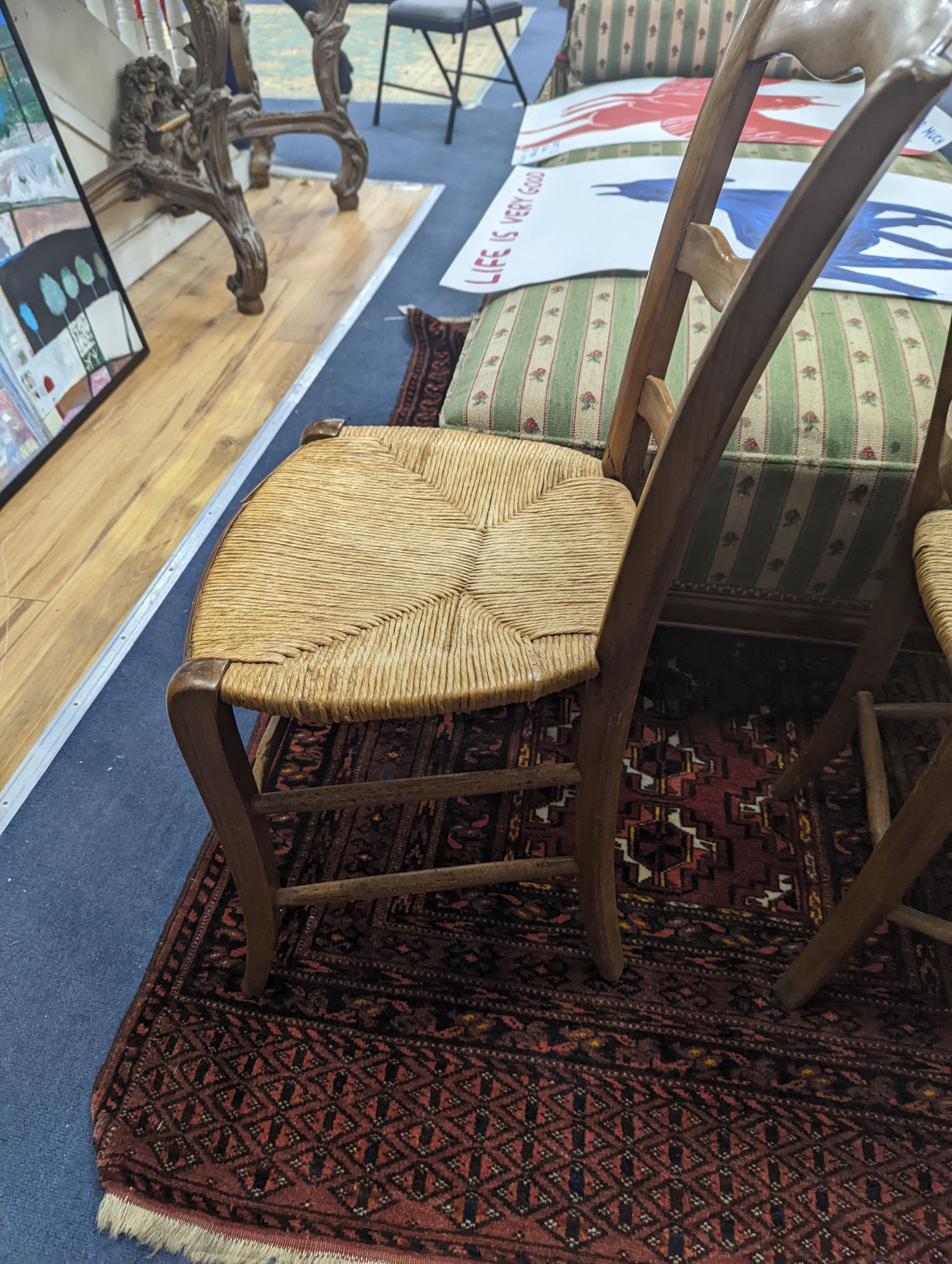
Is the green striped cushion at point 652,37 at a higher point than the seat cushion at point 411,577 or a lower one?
higher

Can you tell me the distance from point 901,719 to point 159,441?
1638 millimetres

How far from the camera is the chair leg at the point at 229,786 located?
2.56 feet

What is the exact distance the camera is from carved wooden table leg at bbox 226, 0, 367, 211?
8.46ft

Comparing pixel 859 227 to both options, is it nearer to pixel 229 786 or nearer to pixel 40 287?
pixel 229 786

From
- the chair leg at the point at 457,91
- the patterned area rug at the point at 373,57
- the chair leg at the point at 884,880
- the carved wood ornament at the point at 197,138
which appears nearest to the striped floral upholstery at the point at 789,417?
the chair leg at the point at 884,880

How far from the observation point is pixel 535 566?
917 mm

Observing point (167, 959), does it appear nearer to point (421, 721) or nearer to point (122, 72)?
point (421, 721)

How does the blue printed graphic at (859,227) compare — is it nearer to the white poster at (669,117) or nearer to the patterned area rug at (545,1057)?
the white poster at (669,117)

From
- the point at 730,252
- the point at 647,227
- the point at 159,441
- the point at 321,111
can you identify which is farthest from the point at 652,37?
the point at 730,252

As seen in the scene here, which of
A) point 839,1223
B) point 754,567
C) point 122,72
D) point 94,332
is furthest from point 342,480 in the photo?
point 122,72

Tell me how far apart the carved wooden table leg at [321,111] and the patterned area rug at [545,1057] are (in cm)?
223

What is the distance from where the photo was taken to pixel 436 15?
10.1 ft

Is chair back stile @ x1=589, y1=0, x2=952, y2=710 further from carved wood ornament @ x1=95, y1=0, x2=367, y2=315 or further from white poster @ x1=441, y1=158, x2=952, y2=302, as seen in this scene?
carved wood ornament @ x1=95, y1=0, x2=367, y2=315

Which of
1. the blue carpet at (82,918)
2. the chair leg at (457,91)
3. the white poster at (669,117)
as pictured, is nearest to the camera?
the blue carpet at (82,918)
